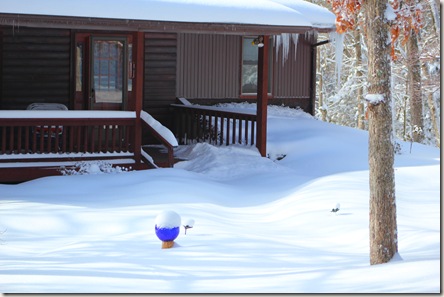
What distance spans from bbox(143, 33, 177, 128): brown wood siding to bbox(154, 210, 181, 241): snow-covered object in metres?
10.3

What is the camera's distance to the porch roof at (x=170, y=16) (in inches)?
519

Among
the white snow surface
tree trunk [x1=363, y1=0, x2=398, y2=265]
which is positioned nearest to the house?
the white snow surface

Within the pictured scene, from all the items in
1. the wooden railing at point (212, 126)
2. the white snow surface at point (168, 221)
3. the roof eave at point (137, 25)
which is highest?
the roof eave at point (137, 25)

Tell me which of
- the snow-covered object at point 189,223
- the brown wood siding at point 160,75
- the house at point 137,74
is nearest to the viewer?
the snow-covered object at point 189,223

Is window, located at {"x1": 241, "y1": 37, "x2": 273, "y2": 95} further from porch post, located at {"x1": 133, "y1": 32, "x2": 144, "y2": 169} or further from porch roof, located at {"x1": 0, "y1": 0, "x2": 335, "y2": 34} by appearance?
porch post, located at {"x1": 133, "y1": 32, "x2": 144, "y2": 169}

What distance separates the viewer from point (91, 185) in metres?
13.2

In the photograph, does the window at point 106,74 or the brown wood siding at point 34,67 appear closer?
the brown wood siding at point 34,67

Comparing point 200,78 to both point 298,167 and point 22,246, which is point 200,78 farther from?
point 22,246

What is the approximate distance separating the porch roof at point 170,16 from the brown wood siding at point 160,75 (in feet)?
14.2

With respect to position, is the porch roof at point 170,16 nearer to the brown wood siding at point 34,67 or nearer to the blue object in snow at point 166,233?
the brown wood siding at point 34,67

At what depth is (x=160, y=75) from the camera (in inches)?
770

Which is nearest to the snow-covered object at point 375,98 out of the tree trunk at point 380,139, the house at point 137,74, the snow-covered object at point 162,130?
the tree trunk at point 380,139

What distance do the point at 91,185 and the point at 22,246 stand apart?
148 inches

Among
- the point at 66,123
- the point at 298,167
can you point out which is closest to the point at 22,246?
the point at 66,123
